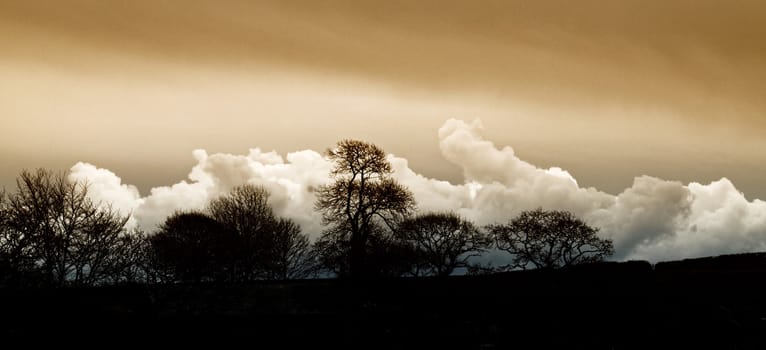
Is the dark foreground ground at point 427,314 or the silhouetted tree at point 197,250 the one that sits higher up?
the silhouetted tree at point 197,250

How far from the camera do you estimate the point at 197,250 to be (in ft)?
126

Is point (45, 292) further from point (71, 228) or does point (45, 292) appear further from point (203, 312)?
point (71, 228)

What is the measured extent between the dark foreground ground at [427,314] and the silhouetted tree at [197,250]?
2970 centimetres

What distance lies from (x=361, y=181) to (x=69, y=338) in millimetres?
26830

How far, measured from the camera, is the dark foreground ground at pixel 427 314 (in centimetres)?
700

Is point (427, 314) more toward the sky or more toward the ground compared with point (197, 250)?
more toward the ground

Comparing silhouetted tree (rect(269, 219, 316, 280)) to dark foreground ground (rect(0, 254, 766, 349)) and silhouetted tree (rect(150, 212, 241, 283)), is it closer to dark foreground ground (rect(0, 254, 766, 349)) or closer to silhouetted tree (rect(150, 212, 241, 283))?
silhouetted tree (rect(150, 212, 241, 283))

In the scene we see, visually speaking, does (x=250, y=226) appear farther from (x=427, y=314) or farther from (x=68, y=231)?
(x=427, y=314)

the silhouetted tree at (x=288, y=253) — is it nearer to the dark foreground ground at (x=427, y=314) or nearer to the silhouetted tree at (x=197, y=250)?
the silhouetted tree at (x=197, y=250)

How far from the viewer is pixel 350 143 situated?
34.2m

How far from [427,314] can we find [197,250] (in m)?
34.1

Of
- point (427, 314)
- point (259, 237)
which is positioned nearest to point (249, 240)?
point (259, 237)

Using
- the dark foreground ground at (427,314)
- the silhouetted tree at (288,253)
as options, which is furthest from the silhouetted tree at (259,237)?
the dark foreground ground at (427,314)

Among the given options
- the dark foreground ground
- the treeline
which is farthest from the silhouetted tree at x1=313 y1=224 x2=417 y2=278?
the dark foreground ground
